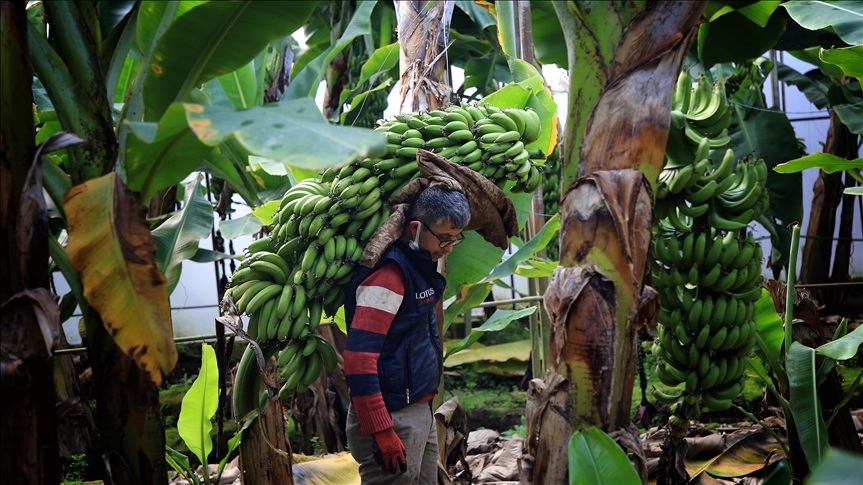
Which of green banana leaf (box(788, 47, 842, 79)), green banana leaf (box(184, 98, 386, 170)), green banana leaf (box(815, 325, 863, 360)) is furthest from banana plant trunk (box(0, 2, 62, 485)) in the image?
green banana leaf (box(788, 47, 842, 79))

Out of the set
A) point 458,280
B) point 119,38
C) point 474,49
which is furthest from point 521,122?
point 474,49

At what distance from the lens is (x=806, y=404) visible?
1.74m

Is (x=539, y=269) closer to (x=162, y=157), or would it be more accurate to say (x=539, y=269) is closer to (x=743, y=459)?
(x=743, y=459)

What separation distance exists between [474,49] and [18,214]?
3.22 m

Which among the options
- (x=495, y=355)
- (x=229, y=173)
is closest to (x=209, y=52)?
(x=229, y=173)

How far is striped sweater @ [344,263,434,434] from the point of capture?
138 cm

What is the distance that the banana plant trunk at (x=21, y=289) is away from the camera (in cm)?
92

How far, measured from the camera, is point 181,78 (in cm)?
109

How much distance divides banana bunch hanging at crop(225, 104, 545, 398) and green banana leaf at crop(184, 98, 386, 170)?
52 centimetres

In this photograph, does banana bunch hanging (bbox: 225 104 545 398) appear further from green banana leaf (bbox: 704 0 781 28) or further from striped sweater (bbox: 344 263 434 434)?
green banana leaf (bbox: 704 0 781 28)

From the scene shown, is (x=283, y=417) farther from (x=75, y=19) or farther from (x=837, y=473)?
(x=837, y=473)

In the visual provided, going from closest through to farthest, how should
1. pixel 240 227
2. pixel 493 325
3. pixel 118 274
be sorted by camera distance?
1. pixel 118 274
2. pixel 493 325
3. pixel 240 227

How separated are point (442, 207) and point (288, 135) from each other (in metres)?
0.61

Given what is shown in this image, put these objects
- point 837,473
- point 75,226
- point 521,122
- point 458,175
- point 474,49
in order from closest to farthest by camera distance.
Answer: point 837,473 → point 75,226 → point 458,175 → point 521,122 → point 474,49
